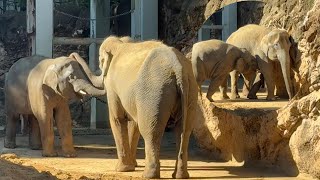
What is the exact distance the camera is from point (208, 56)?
449 inches

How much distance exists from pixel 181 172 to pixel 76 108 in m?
10.2

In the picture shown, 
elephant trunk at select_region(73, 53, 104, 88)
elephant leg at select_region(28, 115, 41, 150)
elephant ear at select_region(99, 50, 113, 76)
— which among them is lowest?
elephant leg at select_region(28, 115, 41, 150)

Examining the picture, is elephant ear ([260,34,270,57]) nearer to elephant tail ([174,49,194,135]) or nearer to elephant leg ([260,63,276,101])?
elephant leg ([260,63,276,101])

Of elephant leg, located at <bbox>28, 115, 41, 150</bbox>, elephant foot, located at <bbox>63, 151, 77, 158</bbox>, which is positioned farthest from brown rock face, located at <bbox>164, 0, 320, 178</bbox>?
elephant leg, located at <bbox>28, 115, 41, 150</bbox>

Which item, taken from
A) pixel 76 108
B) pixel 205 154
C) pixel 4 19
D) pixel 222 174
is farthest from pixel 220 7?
pixel 4 19

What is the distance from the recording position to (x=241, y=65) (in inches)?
448

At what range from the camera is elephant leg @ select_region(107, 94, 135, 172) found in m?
9.55

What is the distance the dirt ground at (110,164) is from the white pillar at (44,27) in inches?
74.1

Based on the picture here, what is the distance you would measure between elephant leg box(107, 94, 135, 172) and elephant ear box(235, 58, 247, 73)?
252 cm

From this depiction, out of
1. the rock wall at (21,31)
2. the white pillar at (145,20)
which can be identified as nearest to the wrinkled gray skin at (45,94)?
the white pillar at (145,20)

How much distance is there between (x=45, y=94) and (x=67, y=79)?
52cm

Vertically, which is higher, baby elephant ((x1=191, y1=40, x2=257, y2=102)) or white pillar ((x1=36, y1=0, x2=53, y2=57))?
white pillar ((x1=36, y1=0, x2=53, y2=57))

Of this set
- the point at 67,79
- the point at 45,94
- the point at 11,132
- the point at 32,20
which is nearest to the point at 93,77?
the point at 67,79

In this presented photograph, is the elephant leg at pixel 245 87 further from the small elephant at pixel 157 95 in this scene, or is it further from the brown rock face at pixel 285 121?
the small elephant at pixel 157 95
